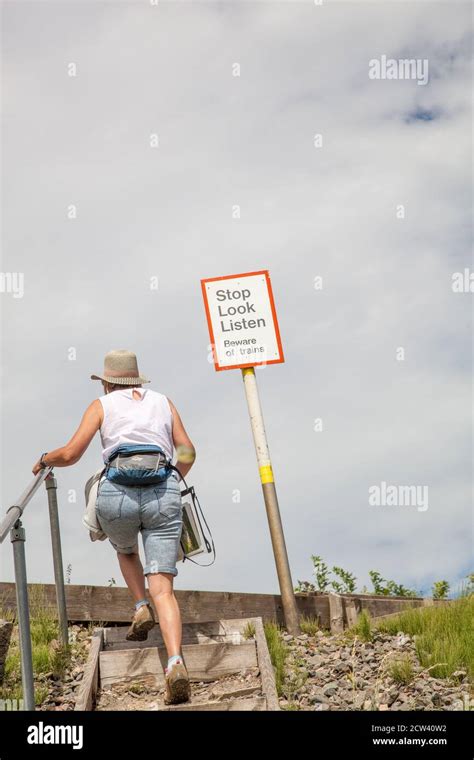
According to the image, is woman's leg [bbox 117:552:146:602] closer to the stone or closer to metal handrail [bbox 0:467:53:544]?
metal handrail [bbox 0:467:53:544]

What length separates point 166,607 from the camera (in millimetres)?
6301

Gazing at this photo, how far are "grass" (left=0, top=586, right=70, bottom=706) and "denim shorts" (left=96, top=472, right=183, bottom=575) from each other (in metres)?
1.38

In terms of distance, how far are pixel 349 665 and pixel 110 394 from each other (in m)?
2.99

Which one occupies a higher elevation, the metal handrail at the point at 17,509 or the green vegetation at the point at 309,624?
the metal handrail at the point at 17,509

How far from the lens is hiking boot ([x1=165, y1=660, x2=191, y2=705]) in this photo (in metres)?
5.92

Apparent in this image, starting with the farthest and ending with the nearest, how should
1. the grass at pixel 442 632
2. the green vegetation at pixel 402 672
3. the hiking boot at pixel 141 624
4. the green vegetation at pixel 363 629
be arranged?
the green vegetation at pixel 363 629 < the grass at pixel 442 632 < the green vegetation at pixel 402 672 < the hiking boot at pixel 141 624

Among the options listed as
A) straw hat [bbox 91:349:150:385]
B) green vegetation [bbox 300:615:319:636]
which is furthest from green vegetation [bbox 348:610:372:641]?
straw hat [bbox 91:349:150:385]

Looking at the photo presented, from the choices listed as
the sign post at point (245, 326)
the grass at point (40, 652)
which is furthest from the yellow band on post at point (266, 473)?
the grass at point (40, 652)

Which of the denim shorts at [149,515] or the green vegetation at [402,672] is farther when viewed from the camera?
the green vegetation at [402,672]

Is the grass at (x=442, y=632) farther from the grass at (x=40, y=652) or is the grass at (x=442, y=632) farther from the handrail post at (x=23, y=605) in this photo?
the handrail post at (x=23, y=605)

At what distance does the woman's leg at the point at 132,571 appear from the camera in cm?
671

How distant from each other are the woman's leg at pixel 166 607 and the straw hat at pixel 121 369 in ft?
4.67
